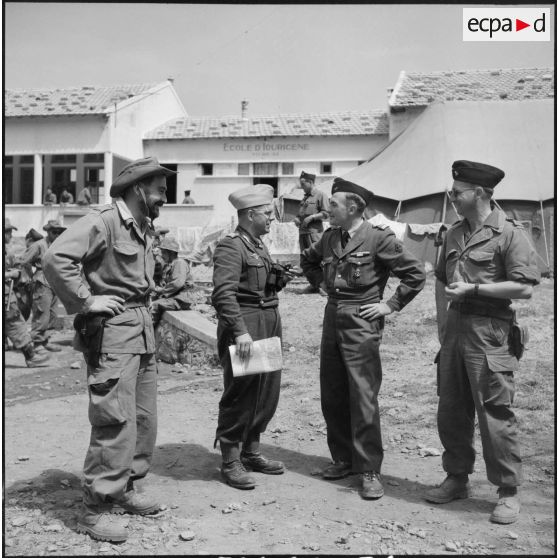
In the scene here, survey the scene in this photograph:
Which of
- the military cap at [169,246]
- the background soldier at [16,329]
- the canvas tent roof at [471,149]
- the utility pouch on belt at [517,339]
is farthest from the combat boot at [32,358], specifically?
the canvas tent roof at [471,149]

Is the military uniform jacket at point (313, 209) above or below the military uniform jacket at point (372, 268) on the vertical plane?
above

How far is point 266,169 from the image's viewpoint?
25641 millimetres

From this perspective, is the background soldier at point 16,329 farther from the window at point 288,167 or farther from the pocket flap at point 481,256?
the window at point 288,167

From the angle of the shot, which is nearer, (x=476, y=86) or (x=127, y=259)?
(x=127, y=259)

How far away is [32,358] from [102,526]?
5957 mm

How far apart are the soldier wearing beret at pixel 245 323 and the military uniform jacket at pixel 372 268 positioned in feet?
1.60

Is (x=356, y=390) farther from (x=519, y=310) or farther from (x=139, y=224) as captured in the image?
(x=519, y=310)

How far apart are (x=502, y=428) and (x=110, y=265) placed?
7.93ft

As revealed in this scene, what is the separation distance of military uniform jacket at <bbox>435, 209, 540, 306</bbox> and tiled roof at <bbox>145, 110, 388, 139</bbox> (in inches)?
822

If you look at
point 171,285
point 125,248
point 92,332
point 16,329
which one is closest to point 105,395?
point 92,332

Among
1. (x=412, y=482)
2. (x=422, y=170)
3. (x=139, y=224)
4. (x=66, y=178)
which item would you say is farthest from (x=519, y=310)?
(x=66, y=178)

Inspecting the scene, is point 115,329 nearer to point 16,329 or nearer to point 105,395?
point 105,395

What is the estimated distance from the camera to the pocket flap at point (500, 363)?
12.7 feet

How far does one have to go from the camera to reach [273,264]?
4664 millimetres
